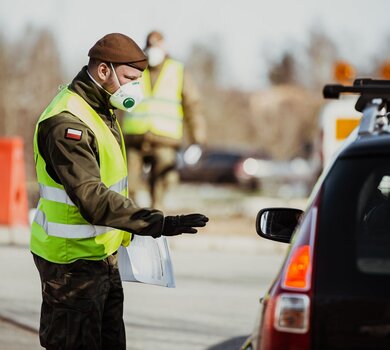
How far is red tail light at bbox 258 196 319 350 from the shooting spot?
3.47 metres

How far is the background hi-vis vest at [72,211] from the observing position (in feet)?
16.2

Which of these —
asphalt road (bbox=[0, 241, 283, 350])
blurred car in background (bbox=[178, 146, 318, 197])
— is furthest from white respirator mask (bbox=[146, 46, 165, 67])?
blurred car in background (bbox=[178, 146, 318, 197])

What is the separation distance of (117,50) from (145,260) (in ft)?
3.12

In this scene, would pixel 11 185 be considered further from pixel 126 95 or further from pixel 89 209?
pixel 89 209

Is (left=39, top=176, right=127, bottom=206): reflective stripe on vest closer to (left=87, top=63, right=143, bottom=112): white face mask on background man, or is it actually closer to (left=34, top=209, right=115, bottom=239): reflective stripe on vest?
(left=34, top=209, right=115, bottom=239): reflective stripe on vest

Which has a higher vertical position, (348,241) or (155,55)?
(348,241)

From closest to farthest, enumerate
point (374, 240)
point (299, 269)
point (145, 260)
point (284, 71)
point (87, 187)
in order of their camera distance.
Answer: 1. point (299, 269)
2. point (374, 240)
3. point (87, 187)
4. point (145, 260)
5. point (284, 71)

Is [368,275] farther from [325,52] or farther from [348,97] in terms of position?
[325,52]

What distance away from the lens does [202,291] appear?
31.8 feet

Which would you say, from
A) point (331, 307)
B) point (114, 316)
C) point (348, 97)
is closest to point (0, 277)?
point (114, 316)

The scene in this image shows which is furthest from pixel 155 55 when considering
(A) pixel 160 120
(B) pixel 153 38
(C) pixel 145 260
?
(C) pixel 145 260

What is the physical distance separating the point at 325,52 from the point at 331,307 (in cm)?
6622

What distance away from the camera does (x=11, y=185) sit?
45.6 ft

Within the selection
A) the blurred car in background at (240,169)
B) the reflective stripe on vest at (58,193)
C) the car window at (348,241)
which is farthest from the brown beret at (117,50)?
the blurred car in background at (240,169)
